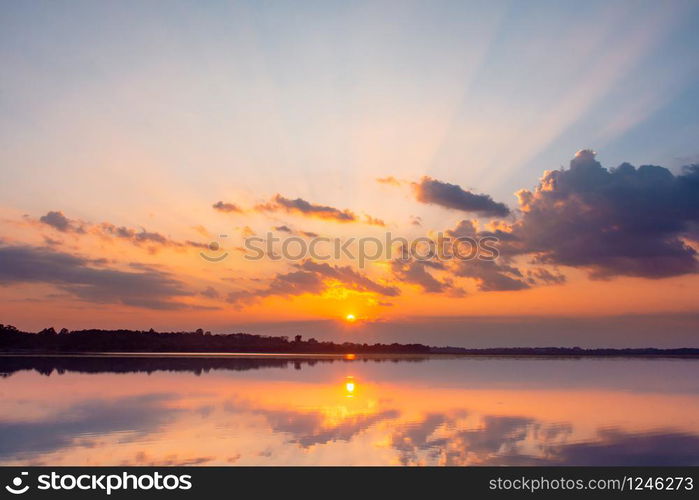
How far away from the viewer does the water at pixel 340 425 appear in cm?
2323

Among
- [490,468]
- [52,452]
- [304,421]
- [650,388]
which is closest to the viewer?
[490,468]

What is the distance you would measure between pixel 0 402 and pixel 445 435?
86.2 ft

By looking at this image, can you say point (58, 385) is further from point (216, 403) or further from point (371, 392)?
point (371, 392)

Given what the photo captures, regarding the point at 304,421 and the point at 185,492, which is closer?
the point at 185,492

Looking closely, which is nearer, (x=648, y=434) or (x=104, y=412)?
(x=648, y=434)

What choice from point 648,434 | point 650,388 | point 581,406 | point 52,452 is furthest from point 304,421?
point 650,388

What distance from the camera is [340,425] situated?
30109 mm

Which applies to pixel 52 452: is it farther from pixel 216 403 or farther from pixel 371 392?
pixel 371 392

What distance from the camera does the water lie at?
76.2 ft

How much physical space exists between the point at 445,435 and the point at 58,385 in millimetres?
35190

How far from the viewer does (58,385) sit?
50.6 meters

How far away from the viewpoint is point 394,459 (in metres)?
22.7

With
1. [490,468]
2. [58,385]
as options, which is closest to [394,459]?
[490,468]

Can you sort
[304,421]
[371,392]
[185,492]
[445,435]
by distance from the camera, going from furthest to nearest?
[371,392]
[304,421]
[445,435]
[185,492]
